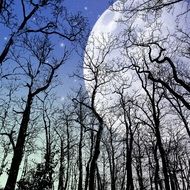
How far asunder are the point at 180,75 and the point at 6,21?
13788mm

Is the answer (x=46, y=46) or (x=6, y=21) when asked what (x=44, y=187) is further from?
(x=6, y=21)

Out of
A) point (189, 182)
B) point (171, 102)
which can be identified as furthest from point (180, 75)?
point (189, 182)

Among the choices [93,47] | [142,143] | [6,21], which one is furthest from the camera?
[142,143]

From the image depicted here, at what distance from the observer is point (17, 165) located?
14938 mm

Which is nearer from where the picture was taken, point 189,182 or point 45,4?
point 45,4

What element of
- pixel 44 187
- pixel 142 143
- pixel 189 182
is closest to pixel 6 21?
pixel 44 187

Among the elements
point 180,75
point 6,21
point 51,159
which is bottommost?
point 51,159

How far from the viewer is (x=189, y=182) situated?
39375 mm

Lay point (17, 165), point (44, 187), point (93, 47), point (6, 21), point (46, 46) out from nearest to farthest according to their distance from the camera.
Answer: point (6, 21) < point (17, 165) < point (44, 187) < point (46, 46) < point (93, 47)

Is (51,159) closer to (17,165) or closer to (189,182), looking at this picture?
(17,165)

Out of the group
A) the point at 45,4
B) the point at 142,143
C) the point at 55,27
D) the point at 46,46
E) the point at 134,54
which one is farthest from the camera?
the point at 142,143

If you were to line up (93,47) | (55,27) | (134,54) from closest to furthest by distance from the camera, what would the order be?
(55,27) → (93,47) → (134,54)

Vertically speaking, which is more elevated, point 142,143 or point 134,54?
point 134,54

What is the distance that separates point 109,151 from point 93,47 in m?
18.8
